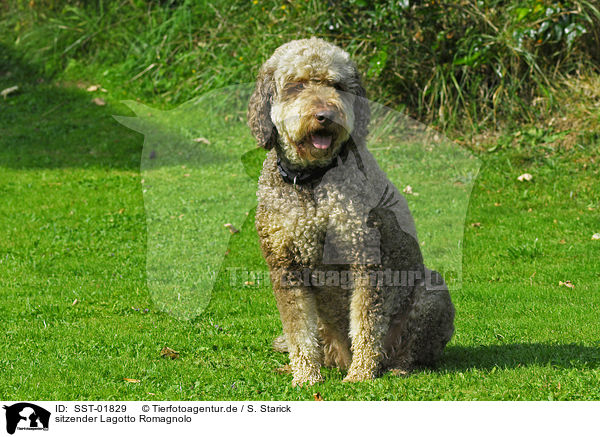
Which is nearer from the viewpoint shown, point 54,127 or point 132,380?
point 132,380

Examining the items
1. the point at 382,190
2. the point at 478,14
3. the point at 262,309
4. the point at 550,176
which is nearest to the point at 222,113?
the point at 478,14

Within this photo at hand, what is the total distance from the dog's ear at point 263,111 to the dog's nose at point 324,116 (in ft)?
1.33

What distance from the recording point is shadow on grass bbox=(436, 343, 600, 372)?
494 cm

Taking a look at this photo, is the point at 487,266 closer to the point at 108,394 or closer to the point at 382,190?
the point at 382,190

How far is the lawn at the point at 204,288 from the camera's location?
15.6 ft

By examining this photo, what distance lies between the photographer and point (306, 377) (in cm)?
464

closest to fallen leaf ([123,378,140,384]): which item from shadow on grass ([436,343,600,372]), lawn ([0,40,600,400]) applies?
lawn ([0,40,600,400])

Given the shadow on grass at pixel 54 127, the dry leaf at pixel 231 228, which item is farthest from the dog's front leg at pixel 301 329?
the shadow on grass at pixel 54 127

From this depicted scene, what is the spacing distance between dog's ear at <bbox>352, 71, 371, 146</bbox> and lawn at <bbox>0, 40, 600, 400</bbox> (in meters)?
1.40

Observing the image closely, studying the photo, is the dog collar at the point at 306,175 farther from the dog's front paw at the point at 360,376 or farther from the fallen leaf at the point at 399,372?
the fallen leaf at the point at 399,372

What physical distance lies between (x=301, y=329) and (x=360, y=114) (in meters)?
1.27

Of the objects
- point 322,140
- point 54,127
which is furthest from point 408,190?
point 54,127

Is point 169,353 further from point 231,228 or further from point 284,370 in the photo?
point 231,228
